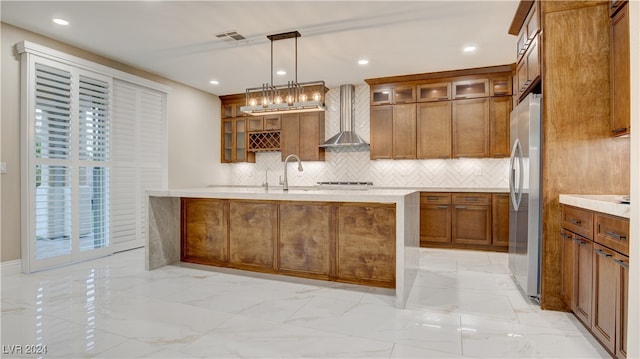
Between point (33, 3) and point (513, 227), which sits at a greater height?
point (33, 3)

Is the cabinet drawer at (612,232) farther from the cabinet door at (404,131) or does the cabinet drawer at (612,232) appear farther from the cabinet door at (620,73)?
the cabinet door at (404,131)

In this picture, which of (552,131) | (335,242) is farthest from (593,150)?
(335,242)

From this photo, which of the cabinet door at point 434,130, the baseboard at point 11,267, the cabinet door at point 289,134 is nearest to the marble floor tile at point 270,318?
the baseboard at point 11,267

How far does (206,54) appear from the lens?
4.59 metres

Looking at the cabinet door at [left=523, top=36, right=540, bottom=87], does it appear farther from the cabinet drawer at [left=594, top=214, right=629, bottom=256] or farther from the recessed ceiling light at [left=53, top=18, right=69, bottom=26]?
the recessed ceiling light at [left=53, top=18, right=69, bottom=26]

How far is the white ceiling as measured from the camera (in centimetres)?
332

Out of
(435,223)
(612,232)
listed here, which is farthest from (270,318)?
(435,223)

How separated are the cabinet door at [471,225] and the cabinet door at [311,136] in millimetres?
2514

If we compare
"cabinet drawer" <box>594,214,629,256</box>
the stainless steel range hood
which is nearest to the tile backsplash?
the stainless steel range hood

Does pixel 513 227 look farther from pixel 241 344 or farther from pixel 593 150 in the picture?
pixel 241 344

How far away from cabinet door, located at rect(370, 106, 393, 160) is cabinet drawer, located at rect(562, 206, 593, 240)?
3267 mm

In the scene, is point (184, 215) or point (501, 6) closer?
point (501, 6)

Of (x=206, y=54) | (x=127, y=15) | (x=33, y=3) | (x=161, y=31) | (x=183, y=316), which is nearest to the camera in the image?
(x=183, y=316)

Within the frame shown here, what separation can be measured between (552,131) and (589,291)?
1.17m
